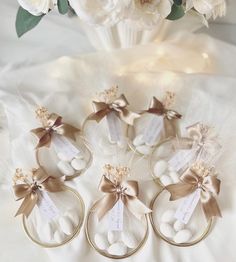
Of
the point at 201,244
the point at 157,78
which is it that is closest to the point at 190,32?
the point at 157,78

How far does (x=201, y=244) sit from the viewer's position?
843mm

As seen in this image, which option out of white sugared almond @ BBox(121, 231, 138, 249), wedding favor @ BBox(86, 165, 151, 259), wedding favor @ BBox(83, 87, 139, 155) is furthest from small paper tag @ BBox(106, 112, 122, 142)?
white sugared almond @ BBox(121, 231, 138, 249)

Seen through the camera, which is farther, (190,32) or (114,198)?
(190,32)

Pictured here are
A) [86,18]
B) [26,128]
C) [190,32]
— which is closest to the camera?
[86,18]

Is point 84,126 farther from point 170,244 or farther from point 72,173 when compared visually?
point 170,244

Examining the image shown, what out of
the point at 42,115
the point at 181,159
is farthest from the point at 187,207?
the point at 42,115

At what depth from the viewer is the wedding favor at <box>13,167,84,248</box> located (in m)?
0.86

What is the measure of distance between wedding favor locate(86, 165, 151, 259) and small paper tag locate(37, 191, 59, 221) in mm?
62

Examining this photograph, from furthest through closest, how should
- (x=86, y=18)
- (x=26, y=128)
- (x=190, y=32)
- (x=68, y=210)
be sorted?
(x=190, y=32) < (x=26, y=128) < (x=68, y=210) < (x=86, y=18)

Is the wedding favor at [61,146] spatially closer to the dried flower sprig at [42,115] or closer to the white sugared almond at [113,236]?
the dried flower sprig at [42,115]

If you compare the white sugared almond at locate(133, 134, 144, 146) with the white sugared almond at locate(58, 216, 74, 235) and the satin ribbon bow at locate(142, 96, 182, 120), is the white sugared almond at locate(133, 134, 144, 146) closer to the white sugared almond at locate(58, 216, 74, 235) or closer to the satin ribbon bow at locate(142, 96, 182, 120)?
the satin ribbon bow at locate(142, 96, 182, 120)

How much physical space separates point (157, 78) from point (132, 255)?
1.28 feet

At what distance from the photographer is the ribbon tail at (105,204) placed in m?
0.87

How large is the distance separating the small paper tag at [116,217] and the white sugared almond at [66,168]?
12 centimetres
